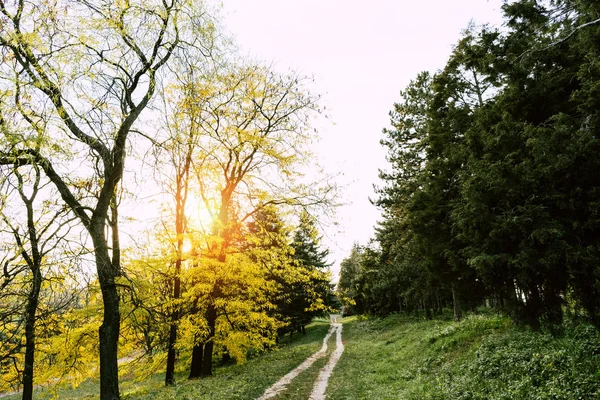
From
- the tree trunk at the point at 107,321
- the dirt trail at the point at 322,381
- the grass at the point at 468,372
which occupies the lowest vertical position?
the dirt trail at the point at 322,381

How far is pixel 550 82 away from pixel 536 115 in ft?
3.05

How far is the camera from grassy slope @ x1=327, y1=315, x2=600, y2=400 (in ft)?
22.1

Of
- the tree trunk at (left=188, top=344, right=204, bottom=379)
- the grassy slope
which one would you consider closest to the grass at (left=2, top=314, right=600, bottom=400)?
the grassy slope

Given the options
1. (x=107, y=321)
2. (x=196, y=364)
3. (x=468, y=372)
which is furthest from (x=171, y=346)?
(x=468, y=372)

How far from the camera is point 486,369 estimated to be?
29.1ft

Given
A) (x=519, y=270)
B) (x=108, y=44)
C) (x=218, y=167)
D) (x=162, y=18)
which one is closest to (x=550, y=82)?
(x=519, y=270)

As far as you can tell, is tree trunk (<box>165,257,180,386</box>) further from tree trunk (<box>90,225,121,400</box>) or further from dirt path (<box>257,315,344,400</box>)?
tree trunk (<box>90,225,121,400</box>)

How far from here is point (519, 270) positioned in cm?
859

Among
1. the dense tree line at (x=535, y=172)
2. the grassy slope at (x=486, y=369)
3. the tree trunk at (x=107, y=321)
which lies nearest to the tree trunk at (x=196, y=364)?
the grassy slope at (x=486, y=369)

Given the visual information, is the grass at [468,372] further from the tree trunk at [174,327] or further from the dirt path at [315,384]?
the tree trunk at [174,327]

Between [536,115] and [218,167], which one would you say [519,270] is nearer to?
[536,115]

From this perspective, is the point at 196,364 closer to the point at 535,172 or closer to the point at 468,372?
the point at 468,372

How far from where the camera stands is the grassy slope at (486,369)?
6727 millimetres

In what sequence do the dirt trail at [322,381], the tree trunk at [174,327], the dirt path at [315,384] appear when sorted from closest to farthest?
the dirt path at [315,384] → the dirt trail at [322,381] → the tree trunk at [174,327]
